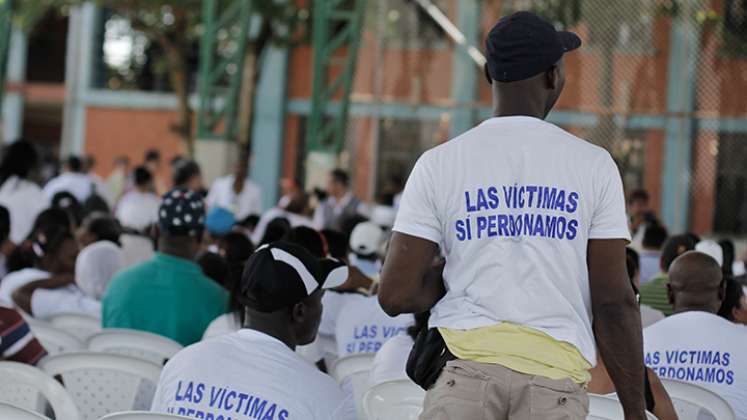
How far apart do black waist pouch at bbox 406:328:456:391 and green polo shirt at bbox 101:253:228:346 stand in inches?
128

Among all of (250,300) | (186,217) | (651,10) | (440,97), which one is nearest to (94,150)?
(440,97)

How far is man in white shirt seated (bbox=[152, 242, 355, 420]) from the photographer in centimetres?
382

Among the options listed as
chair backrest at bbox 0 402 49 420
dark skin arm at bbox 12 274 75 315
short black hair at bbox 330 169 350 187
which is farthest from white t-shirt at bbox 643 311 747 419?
short black hair at bbox 330 169 350 187

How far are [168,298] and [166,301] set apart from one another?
0.06 ft

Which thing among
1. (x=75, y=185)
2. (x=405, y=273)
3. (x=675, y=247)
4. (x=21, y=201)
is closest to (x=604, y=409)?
(x=405, y=273)

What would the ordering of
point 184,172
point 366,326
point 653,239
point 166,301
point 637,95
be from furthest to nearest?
point 637,95
point 184,172
point 653,239
point 166,301
point 366,326

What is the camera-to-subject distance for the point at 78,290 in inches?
296

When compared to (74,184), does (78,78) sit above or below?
above

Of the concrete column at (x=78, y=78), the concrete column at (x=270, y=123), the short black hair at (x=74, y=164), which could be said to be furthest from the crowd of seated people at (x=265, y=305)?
the concrete column at (x=78, y=78)

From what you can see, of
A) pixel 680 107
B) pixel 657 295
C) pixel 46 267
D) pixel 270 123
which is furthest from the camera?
pixel 270 123

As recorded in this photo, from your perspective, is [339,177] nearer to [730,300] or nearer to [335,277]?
[730,300]

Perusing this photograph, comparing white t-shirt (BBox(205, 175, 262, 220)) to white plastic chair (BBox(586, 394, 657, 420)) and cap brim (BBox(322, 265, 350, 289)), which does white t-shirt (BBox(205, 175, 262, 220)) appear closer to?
cap brim (BBox(322, 265, 350, 289))

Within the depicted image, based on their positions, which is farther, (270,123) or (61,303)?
(270,123)

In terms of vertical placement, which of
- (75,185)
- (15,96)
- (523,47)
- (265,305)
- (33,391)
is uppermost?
(523,47)
